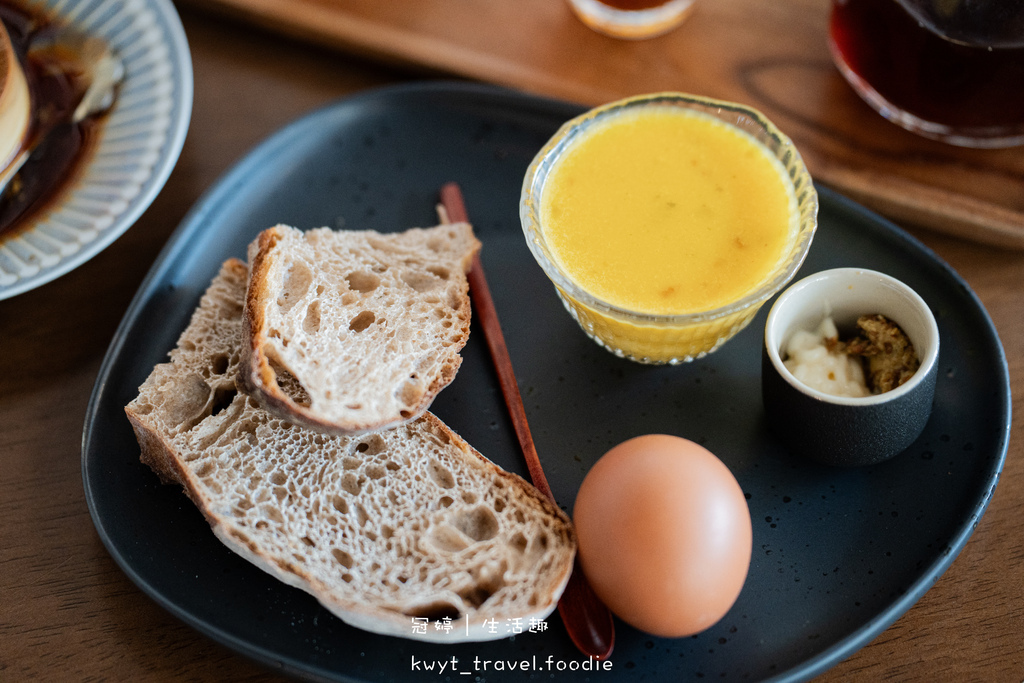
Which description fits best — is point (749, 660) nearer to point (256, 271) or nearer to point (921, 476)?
point (921, 476)

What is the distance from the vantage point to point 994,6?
4.82 ft

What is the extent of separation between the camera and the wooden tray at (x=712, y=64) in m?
1.79

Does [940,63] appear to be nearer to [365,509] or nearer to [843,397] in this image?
[843,397]

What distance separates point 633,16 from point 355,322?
1.10 metres

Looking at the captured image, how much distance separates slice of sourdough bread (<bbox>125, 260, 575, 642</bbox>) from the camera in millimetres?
1252

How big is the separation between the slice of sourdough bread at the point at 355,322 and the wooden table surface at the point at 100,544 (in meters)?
0.43

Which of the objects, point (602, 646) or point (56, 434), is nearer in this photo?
point (602, 646)

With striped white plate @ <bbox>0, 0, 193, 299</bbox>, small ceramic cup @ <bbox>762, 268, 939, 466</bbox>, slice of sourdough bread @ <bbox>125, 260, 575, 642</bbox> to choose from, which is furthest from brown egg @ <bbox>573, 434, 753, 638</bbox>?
striped white plate @ <bbox>0, 0, 193, 299</bbox>

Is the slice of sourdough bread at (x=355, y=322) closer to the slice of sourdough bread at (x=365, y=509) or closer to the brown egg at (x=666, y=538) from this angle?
the slice of sourdough bread at (x=365, y=509)

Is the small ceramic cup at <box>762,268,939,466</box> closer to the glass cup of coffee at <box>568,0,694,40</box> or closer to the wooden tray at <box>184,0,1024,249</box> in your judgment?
the wooden tray at <box>184,0,1024,249</box>

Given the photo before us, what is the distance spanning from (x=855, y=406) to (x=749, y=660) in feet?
1.44

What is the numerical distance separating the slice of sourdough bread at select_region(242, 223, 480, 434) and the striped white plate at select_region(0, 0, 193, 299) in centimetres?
33

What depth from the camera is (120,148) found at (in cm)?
173

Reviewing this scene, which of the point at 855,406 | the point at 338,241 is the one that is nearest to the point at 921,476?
the point at 855,406
